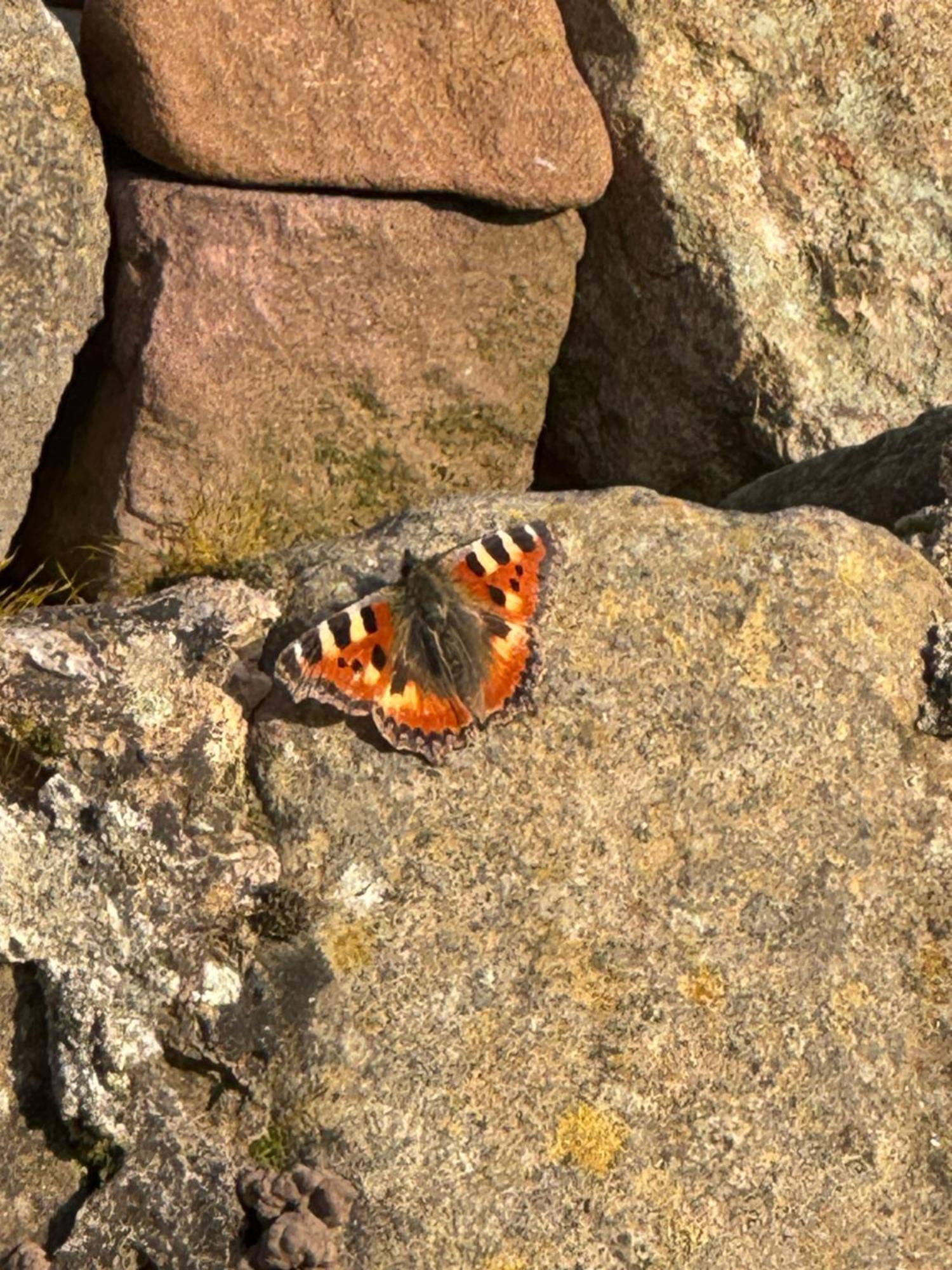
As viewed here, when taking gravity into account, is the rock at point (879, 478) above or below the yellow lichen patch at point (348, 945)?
above

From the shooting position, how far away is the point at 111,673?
4695 mm

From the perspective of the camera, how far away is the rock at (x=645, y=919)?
14.3 ft

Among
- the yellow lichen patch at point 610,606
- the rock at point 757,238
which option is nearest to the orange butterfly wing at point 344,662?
the yellow lichen patch at point 610,606

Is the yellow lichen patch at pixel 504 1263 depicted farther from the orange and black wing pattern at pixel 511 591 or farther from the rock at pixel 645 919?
the orange and black wing pattern at pixel 511 591

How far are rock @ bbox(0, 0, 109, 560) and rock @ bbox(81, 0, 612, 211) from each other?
220 mm

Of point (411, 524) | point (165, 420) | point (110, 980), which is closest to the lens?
point (110, 980)

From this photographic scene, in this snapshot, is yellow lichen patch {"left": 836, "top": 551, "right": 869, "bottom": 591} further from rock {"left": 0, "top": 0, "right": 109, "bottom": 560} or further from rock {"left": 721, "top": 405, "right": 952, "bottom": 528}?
rock {"left": 0, "top": 0, "right": 109, "bottom": 560}

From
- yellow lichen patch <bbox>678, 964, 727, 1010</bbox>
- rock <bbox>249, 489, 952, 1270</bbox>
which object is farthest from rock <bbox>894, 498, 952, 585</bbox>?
yellow lichen patch <bbox>678, 964, 727, 1010</bbox>

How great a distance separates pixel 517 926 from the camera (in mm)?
4613

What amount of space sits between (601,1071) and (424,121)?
3.18 m

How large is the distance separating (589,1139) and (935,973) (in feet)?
→ 3.66

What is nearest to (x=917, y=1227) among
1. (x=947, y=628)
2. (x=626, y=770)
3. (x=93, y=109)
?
(x=626, y=770)

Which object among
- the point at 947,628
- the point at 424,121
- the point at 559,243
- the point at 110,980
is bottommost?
the point at 110,980

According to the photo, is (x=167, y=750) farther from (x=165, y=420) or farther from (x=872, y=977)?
(x=872, y=977)
